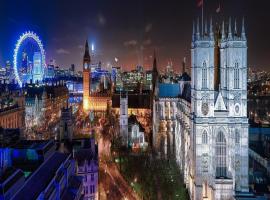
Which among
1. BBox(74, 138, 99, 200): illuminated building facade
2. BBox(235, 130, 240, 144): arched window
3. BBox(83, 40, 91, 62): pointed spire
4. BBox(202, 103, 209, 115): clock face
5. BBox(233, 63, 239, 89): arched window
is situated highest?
BBox(83, 40, 91, 62): pointed spire

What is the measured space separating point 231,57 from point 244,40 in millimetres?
2421

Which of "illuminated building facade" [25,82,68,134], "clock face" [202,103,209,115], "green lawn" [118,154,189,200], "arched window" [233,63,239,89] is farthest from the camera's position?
"illuminated building facade" [25,82,68,134]

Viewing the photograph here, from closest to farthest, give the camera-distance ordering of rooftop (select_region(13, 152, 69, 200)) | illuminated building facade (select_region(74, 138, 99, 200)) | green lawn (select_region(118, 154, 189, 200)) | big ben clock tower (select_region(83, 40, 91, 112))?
1. rooftop (select_region(13, 152, 69, 200))
2. illuminated building facade (select_region(74, 138, 99, 200))
3. green lawn (select_region(118, 154, 189, 200))
4. big ben clock tower (select_region(83, 40, 91, 112))

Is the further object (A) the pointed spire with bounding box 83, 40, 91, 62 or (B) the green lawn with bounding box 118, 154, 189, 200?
(A) the pointed spire with bounding box 83, 40, 91, 62

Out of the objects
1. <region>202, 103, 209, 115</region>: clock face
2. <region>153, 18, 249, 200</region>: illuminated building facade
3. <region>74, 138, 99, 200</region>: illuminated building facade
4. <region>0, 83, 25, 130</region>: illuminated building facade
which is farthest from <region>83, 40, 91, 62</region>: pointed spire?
<region>202, 103, 209, 115</region>: clock face

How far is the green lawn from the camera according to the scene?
42.5 metres

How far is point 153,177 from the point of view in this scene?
46719mm

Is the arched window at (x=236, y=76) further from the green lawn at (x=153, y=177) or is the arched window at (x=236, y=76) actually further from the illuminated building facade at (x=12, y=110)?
the illuminated building facade at (x=12, y=110)

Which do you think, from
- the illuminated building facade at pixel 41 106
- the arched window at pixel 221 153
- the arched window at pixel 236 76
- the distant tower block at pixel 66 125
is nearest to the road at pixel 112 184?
the distant tower block at pixel 66 125

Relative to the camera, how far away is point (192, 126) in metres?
44.7

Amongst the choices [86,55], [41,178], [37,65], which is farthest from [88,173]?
[86,55]

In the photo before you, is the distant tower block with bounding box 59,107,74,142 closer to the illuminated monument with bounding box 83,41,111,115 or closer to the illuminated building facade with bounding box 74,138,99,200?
the illuminated building facade with bounding box 74,138,99,200

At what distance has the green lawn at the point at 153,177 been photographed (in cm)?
4247

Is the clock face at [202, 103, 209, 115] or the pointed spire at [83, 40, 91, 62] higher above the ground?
the pointed spire at [83, 40, 91, 62]
